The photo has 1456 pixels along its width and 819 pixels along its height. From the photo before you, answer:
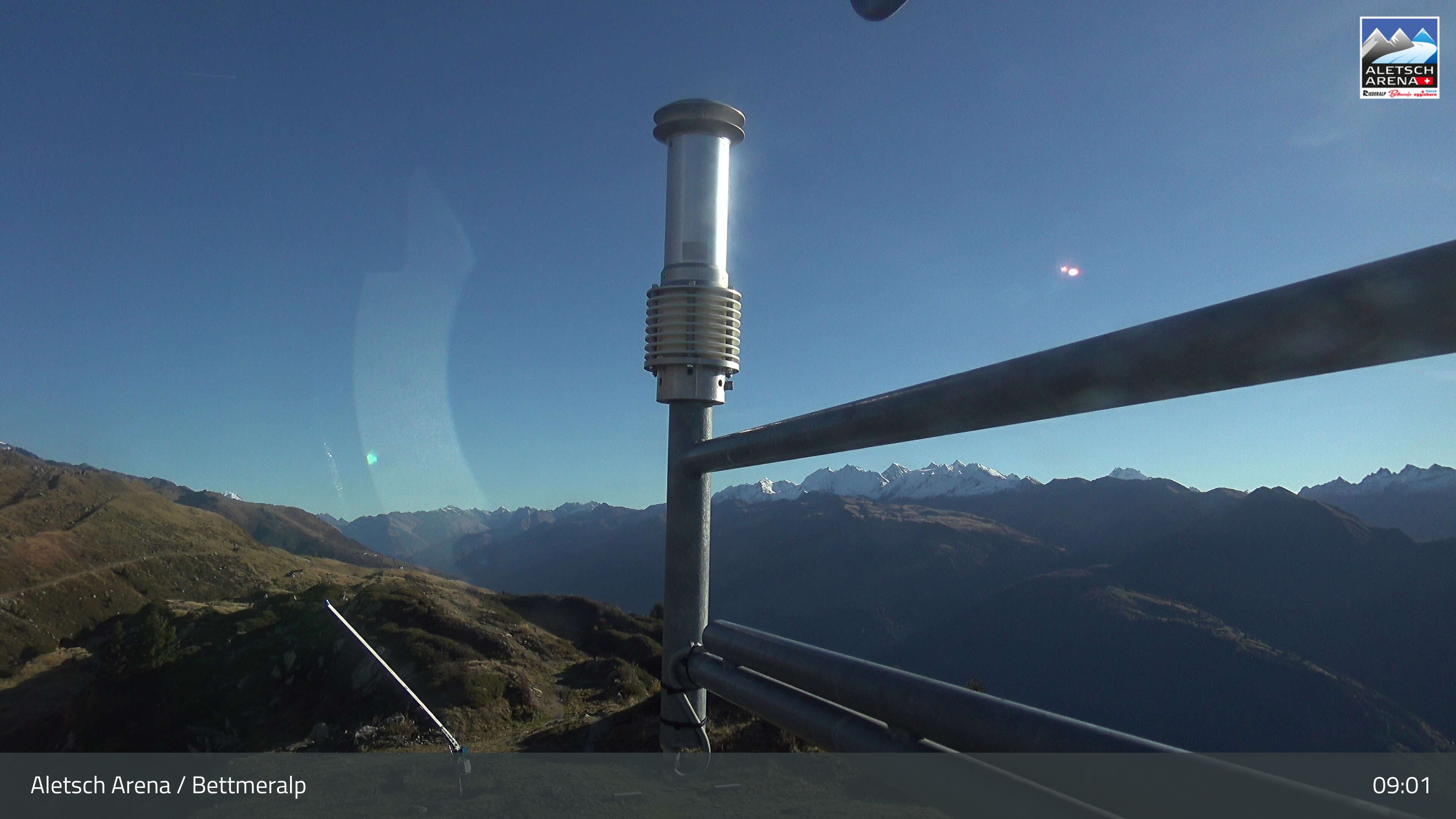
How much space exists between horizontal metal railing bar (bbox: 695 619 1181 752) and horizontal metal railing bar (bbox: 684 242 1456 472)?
20.2 inches

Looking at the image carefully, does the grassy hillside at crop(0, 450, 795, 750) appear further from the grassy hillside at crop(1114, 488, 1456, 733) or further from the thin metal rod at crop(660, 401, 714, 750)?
the grassy hillside at crop(1114, 488, 1456, 733)

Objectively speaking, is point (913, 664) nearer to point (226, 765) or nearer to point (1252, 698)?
point (1252, 698)

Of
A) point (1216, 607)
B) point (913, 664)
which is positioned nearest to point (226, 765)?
point (913, 664)

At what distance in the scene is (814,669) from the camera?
1967 millimetres

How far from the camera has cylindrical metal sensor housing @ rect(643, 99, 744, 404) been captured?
2971mm

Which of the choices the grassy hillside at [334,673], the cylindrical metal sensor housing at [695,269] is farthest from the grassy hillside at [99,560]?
the cylindrical metal sensor housing at [695,269]

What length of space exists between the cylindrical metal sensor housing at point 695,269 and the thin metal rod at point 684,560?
121 millimetres

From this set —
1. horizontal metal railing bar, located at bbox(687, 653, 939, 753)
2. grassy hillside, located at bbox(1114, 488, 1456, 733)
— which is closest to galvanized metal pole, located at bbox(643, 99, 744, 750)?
horizontal metal railing bar, located at bbox(687, 653, 939, 753)

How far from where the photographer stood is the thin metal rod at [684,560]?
2809mm

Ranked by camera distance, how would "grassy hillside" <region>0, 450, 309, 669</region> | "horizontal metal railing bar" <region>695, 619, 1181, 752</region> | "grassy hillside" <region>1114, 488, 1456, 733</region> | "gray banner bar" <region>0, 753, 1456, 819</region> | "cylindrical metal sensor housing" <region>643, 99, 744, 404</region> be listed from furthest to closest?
1. "grassy hillside" <region>1114, 488, 1456, 733</region>
2. "grassy hillside" <region>0, 450, 309, 669</region>
3. "cylindrical metal sensor housing" <region>643, 99, 744, 404</region>
4. "horizontal metal railing bar" <region>695, 619, 1181, 752</region>
5. "gray banner bar" <region>0, 753, 1456, 819</region>

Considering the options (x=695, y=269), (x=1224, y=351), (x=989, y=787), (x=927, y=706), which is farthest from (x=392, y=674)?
(x=1224, y=351)

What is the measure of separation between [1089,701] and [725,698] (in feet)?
557

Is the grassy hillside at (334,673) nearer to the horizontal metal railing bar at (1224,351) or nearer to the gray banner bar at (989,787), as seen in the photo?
the gray banner bar at (989,787)

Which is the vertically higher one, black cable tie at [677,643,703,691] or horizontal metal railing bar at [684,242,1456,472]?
horizontal metal railing bar at [684,242,1456,472]
